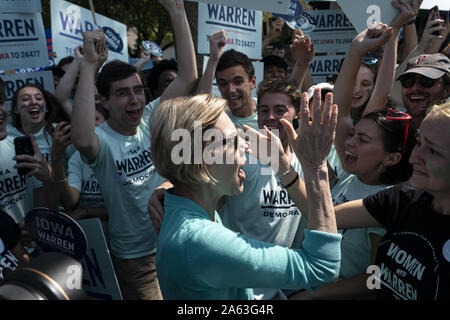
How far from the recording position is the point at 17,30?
416 centimetres

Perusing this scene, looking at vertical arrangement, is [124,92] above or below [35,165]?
above

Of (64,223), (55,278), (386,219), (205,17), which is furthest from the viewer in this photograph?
(205,17)

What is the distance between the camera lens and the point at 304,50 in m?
3.37

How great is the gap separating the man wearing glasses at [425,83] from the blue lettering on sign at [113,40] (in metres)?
3.85

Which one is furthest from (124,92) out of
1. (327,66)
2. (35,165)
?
(327,66)

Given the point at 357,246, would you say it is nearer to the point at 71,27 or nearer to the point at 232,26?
the point at 232,26

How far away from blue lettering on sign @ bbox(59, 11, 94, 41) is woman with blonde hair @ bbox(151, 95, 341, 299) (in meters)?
3.91

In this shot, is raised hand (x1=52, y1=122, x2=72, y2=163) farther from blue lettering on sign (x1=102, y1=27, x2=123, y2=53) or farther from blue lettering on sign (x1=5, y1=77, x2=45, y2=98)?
blue lettering on sign (x1=102, y1=27, x2=123, y2=53)

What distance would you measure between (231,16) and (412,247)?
3.64 m

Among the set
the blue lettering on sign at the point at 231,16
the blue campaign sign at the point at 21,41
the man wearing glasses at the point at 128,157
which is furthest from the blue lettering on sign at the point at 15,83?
the blue lettering on sign at the point at 231,16

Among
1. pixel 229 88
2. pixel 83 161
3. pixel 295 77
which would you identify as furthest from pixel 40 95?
pixel 295 77

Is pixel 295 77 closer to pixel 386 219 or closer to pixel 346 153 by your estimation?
pixel 346 153

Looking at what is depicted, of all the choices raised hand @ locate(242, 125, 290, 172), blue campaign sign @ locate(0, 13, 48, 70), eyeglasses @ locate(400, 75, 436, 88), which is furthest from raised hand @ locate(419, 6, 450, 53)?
blue campaign sign @ locate(0, 13, 48, 70)
